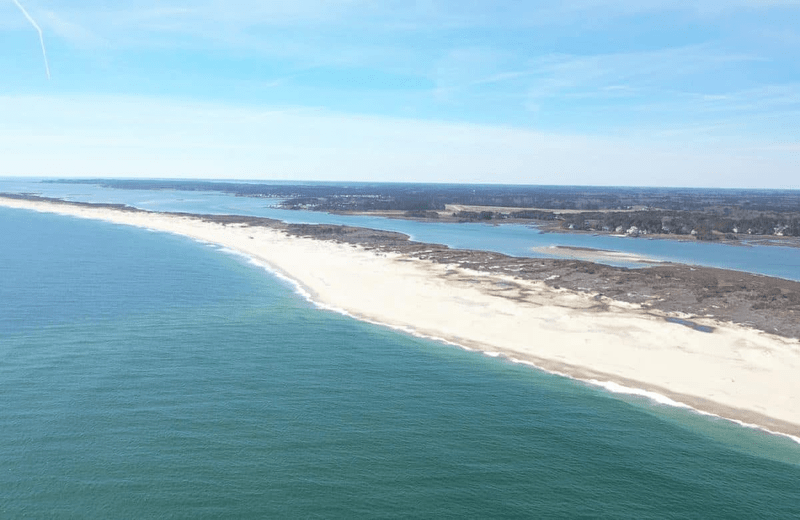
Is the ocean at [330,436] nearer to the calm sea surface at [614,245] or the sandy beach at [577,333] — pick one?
the sandy beach at [577,333]

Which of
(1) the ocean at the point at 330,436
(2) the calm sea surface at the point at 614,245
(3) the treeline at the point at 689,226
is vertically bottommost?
(1) the ocean at the point at 330,436

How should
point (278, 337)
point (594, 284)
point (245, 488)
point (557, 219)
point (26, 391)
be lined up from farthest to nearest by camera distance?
1. point (557, 219)
2. point (594, 284)
3. point (278, 337)
4. point (26, 391)
5. point (245, 488)

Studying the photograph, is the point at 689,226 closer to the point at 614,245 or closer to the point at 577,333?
the point at 614,245

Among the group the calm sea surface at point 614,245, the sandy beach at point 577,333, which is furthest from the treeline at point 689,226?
the sandy beach at point 577,333

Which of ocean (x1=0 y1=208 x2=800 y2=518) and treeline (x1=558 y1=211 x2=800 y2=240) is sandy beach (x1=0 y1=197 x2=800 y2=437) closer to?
ocean (x1=0 y1=208 x2=800 y2=518)

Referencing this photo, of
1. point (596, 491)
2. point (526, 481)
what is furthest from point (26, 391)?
point (596, 491)

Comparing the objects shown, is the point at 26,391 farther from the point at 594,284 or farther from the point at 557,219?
the point at 557,219

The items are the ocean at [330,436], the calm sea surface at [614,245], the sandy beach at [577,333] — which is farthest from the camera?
the calm sea surface at [614,245]

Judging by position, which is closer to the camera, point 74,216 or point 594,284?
point 594,284
